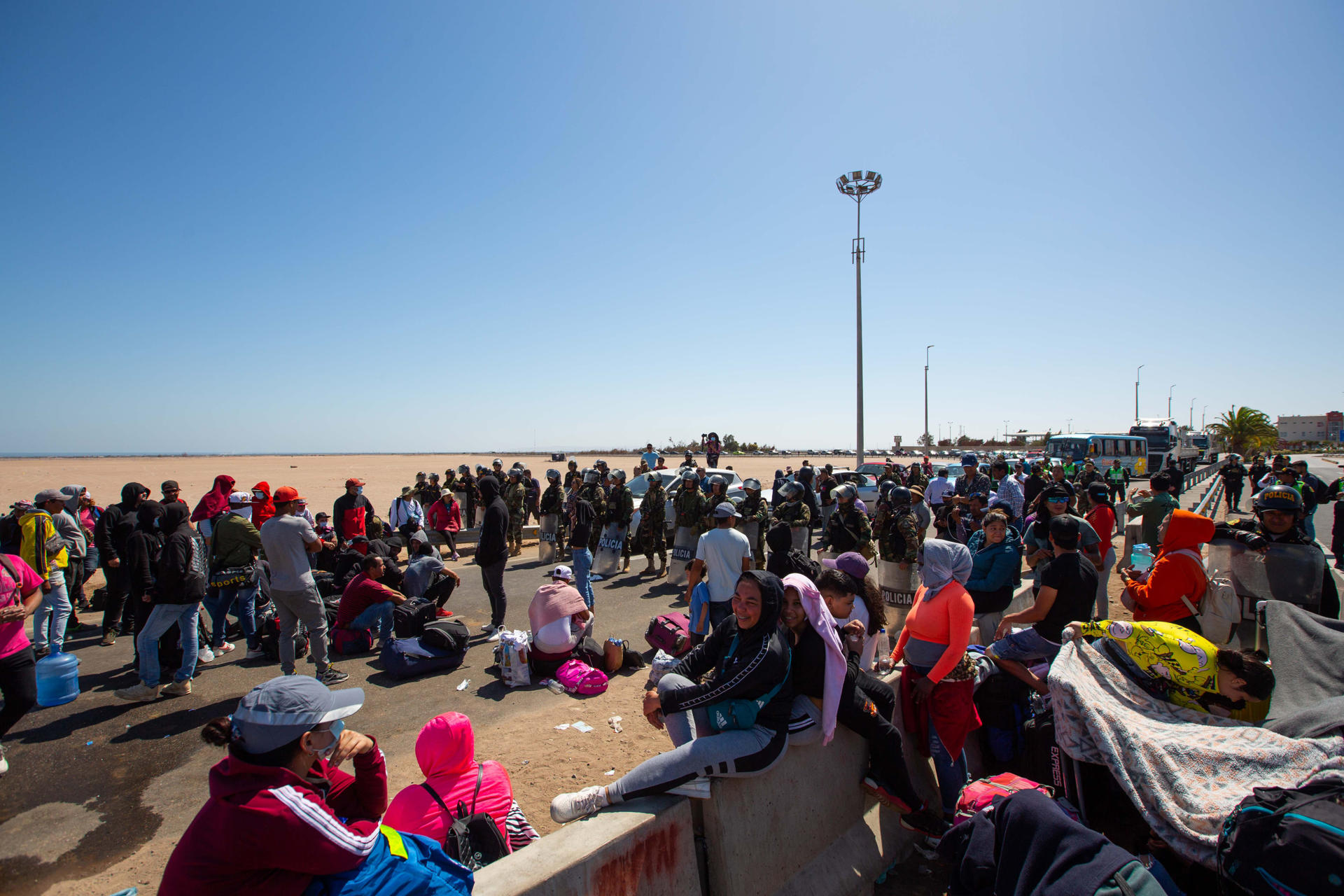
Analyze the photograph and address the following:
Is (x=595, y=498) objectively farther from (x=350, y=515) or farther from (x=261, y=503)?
(x=261, y=503)

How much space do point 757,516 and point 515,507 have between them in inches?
252

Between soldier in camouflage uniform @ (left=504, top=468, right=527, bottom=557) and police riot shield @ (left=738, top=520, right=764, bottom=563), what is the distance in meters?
5.98

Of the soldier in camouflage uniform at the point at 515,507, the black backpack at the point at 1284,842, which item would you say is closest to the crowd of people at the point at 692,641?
the black backpack at the point at 1284,842

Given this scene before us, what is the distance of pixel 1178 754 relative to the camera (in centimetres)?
283

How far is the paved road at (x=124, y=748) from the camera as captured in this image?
146 inches

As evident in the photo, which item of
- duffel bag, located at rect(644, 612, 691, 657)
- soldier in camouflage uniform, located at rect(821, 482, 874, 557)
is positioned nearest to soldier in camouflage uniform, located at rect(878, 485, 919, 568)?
soldier in camouflage uniform, located at rect(821, 482, 874, 557)

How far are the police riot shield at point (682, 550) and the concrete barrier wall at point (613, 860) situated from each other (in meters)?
7.42

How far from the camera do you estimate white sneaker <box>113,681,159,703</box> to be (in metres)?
5.68

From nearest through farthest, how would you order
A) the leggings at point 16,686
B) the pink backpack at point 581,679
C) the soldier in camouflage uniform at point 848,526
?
1. the leggings at point 16,686
2. the pink backpack at point 581,679
3. the soldier in camouflage uniform at point 848,526

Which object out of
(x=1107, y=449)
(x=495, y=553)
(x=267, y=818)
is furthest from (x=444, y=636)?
(x=1107, y=449)

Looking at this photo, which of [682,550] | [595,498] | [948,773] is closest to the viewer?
[948,773]

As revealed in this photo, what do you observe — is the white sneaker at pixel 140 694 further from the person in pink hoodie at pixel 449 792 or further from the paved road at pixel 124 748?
the person in pink hoodie at pixel 449 792

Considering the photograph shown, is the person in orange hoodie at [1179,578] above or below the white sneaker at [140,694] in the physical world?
above

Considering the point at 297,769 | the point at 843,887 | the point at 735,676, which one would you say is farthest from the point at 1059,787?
the point at 297,769
